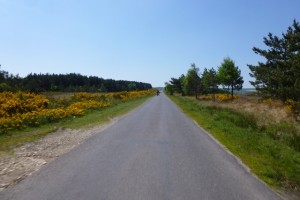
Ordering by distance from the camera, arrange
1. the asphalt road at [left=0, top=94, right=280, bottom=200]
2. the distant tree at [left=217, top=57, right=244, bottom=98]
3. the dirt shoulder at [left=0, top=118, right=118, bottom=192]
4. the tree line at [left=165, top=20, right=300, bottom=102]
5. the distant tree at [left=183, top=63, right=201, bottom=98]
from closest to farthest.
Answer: the asphalt road at [left=0, top=94, right=280, bottom=200] → the dirt shoulder at [left=0, top=118, right=118, bottom=192] → the tree line at [left=165, top=20, right=300, bottom=102] → the distant tree at [left=217, top=57, right=244, bottom=98] → the distant tree at [left=183, top=63, right=201, bottom=98]

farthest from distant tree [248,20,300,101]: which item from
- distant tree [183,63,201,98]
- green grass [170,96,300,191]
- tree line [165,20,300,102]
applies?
distant tree [183,63,201,98]

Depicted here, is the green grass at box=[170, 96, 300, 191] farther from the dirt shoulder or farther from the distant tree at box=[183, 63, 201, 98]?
the distant tree at box=[183, 63, 201, 98]

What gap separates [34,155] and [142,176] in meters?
4.34

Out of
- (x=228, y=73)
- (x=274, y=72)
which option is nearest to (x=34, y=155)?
(x=274, y=72)

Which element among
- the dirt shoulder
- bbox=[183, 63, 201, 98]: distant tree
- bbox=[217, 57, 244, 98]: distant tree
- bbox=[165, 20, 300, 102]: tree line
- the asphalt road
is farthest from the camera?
bbox=[183, 63, 201, 98]: distant tree

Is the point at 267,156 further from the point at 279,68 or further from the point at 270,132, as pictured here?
the point at 279,68

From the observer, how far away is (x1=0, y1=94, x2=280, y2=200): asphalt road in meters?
6.66

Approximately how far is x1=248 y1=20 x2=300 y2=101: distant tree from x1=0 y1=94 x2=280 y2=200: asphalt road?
19.3 m

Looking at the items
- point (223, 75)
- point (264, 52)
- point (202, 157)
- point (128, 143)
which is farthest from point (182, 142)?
point (223, 75)

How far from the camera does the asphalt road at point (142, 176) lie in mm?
6660

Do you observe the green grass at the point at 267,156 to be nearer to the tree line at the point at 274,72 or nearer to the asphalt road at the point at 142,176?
the asphalt road at the point at 142,176

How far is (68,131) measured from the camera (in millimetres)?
17188

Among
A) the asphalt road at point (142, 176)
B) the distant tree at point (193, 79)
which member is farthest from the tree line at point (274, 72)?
the asphalt road at point (142, 176)

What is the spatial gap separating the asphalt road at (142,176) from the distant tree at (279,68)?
19338 mm
